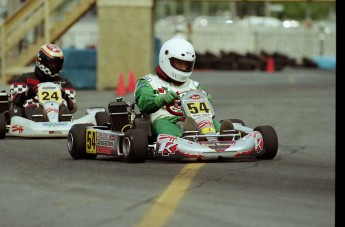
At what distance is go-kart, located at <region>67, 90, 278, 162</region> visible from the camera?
499 inches

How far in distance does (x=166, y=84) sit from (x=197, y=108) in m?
0.94

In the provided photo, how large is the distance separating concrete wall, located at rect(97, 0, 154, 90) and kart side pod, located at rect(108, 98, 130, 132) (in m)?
17.9

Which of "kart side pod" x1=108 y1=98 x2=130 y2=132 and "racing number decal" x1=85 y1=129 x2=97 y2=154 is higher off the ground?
"kart side pod" x1=108 y1=98 x2=130 y2=132

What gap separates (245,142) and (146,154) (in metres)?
1.04

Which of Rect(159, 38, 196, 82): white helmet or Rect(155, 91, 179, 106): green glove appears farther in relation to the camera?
Rect(159, 38, 196, 82): white helmet

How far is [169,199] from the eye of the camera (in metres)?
9.78

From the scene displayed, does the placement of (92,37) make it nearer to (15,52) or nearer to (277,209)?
(15,52)

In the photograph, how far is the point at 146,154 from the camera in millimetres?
12734

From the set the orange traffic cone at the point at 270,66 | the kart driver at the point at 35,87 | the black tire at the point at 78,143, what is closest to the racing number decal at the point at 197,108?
the black tire at the point at 78,143

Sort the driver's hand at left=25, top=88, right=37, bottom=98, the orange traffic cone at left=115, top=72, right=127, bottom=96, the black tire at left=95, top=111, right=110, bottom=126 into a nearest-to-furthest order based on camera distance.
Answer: the black tire at left=95, top=111, right=110, bottom=126
the driver's hand at left=25, top=88, right=37, bottom=98
the orange traffic cone at left=115, top=72, right=127, bottom=96

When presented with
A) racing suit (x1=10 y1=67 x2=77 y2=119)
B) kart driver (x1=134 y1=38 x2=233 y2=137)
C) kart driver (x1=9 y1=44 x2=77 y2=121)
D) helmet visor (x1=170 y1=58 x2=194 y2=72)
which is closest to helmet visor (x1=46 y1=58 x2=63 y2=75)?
kart driver (x1=9 y1=44 x2=77 y2=121)

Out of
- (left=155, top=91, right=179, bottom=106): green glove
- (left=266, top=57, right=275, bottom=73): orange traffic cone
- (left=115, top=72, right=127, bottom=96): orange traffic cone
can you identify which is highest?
(left=155, top=91, right=179, bottom=106): green glove

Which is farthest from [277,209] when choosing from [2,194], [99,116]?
[99,116]

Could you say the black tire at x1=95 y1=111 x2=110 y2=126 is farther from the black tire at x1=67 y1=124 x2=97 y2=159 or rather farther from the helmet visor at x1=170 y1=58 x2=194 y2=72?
the helmet visor at x1=170 y1=58 x2=194 y2=72
